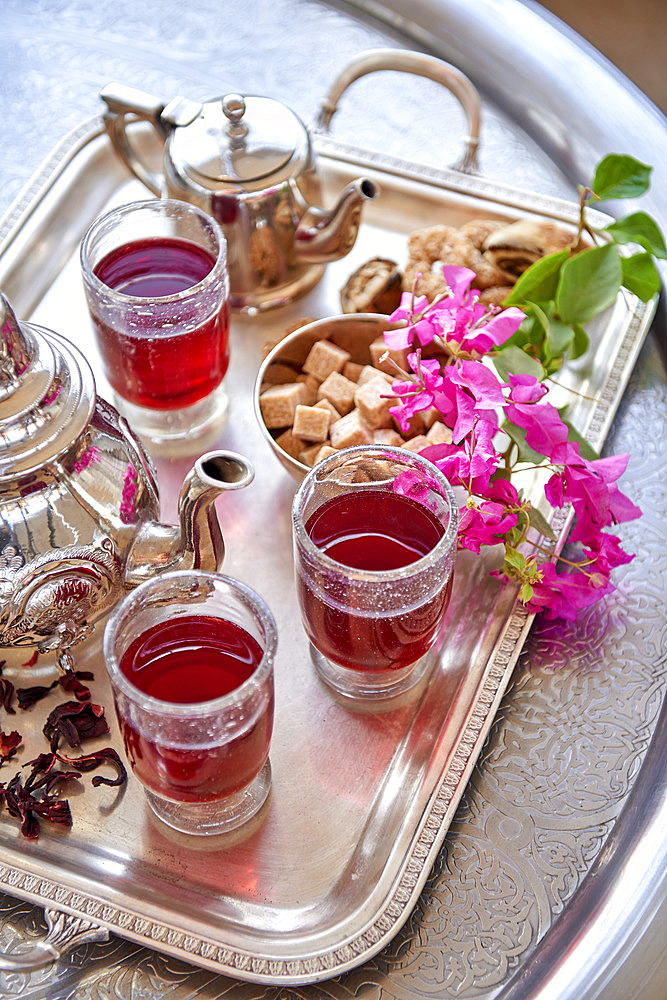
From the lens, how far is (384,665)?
100 centimetres

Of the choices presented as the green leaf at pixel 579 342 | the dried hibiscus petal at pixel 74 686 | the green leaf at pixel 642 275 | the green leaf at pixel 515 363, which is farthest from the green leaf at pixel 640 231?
the dried hibiscus petal at pixel 74 686

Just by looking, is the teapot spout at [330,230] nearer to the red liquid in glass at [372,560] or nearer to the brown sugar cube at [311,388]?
the brown sugar cube at [311,388]

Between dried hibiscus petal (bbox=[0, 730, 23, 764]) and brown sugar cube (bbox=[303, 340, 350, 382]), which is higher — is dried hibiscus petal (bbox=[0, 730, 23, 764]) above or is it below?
below

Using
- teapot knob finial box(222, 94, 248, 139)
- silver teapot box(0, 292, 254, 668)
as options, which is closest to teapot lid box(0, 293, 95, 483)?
silver teapot box(0, 292, 254, 668)

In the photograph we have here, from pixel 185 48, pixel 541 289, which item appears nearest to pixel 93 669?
pixel 541 289

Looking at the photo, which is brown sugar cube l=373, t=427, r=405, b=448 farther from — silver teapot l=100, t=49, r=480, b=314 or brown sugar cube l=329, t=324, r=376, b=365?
silver teapot l=100, t=49, r=480, b=314

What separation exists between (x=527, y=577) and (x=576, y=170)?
792 mm

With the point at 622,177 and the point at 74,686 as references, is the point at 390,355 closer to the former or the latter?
the point at 622,177

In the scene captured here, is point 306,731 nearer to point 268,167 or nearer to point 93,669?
point 93,669

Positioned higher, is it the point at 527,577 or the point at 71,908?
the point at 527,577

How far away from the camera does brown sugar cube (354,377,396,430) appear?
1.14m

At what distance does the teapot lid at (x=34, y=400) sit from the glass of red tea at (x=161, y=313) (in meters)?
0.19

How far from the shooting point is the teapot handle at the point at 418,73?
142cm

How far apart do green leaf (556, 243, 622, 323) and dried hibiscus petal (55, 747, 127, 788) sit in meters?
0.69
